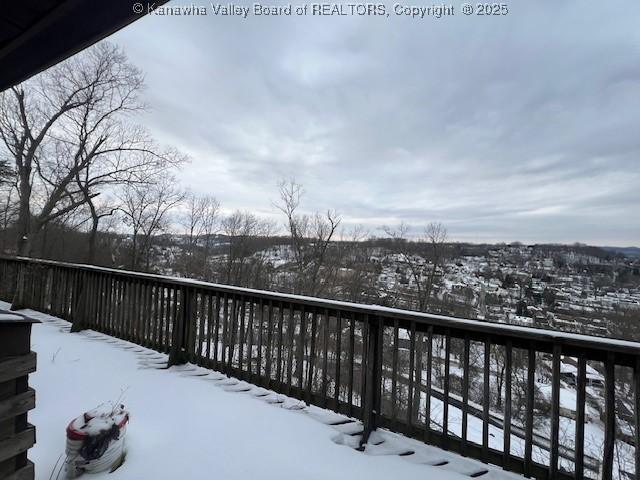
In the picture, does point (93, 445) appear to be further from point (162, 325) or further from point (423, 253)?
point (423, 253)

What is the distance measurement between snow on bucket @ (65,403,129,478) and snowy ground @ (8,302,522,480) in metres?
0.10

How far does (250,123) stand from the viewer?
12258 mm

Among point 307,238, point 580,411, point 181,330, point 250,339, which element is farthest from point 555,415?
point 307,238

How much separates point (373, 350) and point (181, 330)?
6.98 ft

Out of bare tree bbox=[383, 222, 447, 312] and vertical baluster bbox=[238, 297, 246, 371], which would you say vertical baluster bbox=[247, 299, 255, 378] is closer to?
vertical baluster bbox=[238, 297, 246, 371]

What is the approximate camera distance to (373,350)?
2404mm

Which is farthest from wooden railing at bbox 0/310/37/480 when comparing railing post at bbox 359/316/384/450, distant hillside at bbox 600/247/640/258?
distant hillside at bbox 600/247/640/258

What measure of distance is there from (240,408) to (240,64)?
23.2 ft

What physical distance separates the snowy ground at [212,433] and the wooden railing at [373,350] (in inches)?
5.5

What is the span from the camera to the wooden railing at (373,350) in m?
1.83

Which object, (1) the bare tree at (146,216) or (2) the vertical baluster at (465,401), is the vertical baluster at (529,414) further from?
(1) the bare tree at (146,216)

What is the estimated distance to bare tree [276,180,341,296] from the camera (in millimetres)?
22547

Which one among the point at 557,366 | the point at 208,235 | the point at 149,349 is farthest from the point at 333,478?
the point at 208,235

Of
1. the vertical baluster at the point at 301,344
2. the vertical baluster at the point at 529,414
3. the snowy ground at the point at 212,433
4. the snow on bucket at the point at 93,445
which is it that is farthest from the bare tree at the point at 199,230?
the vertical baluster at the point at 529,414
